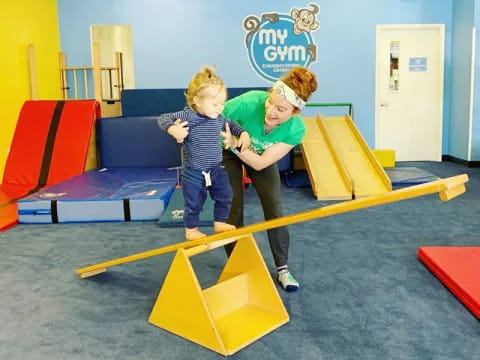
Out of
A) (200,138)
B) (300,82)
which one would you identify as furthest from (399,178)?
(200,138)

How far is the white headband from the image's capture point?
8.06 ft

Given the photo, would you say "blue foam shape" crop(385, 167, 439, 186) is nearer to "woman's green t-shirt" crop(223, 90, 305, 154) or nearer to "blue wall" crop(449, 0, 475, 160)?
"blue wall" crop(449, 0, 475, 160)

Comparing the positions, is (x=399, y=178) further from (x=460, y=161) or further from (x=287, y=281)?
(x=287, y=281)

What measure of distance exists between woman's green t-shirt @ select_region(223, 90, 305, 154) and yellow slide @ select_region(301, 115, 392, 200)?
2971 millimetres

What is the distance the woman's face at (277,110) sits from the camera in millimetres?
2488

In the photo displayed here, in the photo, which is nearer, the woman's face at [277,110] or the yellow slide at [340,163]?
the woman's face at [277,110]

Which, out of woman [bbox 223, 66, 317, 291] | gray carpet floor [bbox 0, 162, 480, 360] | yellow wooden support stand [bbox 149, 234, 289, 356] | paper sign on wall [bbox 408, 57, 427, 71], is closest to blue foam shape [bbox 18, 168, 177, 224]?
gray carpet floor [bbox 0, 162, 480, 360]

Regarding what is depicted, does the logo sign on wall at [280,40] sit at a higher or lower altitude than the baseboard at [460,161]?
higher

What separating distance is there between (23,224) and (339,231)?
2837mm

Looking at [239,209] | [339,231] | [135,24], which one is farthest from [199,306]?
[135,24]

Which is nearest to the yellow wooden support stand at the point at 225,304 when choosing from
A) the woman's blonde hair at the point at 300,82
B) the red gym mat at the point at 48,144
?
the woman's blonde hair at the point at 300,82

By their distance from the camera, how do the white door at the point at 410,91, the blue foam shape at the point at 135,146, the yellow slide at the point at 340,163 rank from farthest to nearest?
the white door at the point at 410,91, the blue foam shape at the point at 135,146, the yellow slide at the point at 340,163

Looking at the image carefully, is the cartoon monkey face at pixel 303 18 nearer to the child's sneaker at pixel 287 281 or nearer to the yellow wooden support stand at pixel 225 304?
the child's sneaker at pixel 287 281

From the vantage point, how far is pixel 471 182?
6469 mm
